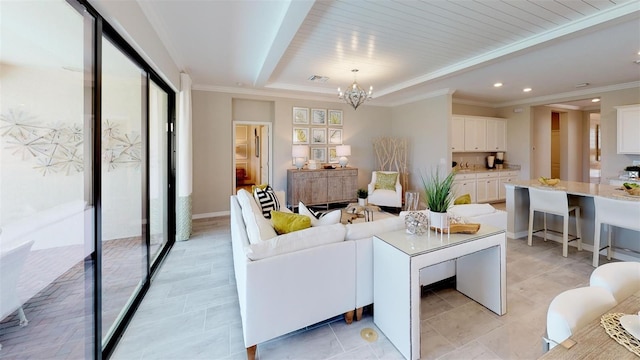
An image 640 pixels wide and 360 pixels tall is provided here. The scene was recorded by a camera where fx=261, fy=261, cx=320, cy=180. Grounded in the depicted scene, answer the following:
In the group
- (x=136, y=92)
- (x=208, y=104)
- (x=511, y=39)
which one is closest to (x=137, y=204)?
(x=136, y=92)

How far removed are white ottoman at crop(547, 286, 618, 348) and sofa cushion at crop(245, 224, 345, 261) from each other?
1.23m

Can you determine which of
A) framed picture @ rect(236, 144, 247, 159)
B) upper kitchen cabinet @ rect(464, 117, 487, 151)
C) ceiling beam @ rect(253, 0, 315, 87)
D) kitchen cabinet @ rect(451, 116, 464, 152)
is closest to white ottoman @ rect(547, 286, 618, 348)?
ceiling beam @ rect(253, 0, 315, 87)

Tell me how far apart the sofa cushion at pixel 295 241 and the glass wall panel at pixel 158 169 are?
1.90 meters

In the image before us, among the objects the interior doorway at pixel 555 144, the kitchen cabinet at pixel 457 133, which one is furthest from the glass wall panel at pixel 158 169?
the interior doorway at pixel 555 144

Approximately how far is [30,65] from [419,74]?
4822mm

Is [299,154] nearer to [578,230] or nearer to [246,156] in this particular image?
[246,156]

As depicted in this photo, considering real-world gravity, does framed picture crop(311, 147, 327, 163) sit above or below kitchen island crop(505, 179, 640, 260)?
above

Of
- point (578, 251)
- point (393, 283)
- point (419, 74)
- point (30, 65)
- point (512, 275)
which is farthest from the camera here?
→ point (419, 74)

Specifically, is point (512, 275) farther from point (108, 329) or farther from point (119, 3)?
point (119, 3)

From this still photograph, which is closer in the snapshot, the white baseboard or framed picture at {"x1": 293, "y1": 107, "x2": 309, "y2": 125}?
the white baseboard

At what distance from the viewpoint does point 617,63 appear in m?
3.83

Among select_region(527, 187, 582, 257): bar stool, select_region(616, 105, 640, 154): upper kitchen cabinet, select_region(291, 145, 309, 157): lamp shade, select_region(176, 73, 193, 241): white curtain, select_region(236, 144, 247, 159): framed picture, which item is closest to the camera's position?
select_region(527, 187, 582, 257): bar stool

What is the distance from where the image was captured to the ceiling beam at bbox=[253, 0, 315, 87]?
222 centimetres

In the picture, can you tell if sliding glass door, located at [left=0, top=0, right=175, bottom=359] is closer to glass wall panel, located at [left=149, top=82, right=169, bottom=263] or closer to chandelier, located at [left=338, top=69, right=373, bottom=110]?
glass wall panel, located at [left=149, top=82, right=169, bottom=263]
